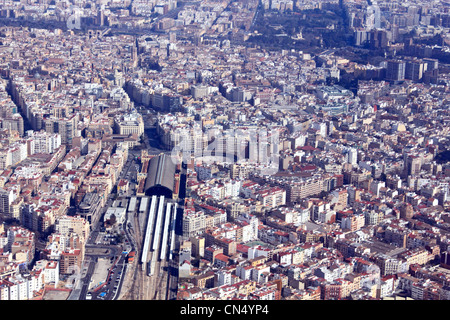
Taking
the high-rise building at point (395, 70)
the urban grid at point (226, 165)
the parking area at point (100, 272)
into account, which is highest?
the high-rise building at point (395, 70)

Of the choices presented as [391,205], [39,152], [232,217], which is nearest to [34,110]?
[39,152]

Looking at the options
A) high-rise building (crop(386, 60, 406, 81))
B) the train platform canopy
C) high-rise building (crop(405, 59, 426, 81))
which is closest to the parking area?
the train platform canopy

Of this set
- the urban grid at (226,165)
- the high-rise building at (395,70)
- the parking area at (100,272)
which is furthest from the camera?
the high-rise building at (395,70)

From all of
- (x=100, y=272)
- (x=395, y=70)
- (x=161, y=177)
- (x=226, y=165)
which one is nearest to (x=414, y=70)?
(x=395, y=70)

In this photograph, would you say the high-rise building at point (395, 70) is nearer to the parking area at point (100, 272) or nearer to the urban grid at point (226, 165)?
the urban grid at point (226, 165)

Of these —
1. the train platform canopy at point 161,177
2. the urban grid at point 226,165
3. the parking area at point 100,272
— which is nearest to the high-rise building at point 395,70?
the urban grid at point 226,165

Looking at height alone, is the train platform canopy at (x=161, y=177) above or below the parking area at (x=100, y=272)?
above

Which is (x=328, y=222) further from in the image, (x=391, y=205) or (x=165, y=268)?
(x=165, y=268)

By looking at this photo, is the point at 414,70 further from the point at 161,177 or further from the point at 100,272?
the point at 100,272
